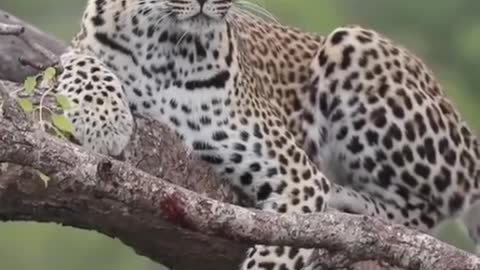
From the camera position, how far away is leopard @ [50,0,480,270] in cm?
589

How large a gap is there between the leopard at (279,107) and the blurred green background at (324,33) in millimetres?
2084

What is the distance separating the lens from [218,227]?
14.3 ft

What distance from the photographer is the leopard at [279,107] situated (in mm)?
5891

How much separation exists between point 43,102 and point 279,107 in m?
1.30

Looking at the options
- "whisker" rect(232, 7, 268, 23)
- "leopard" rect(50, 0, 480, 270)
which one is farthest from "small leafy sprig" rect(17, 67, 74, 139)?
"whisker" rect(232, 7, 268, 23)

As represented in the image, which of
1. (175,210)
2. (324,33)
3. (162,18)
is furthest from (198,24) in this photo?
(324,33)

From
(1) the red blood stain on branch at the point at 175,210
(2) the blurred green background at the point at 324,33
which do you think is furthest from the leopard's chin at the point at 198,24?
(2) the blurred green background at the point at 324,33

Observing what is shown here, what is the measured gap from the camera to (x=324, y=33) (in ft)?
31.4

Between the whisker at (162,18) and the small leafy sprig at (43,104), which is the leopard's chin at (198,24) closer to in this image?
the whisker at (162,18)

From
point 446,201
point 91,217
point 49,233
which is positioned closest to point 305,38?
point 446,201

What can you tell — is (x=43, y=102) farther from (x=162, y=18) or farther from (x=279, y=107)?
(x=279, y=107)

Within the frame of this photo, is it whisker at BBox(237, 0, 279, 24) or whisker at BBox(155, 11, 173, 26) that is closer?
whisker at BBox(155, 11, 173, 26)

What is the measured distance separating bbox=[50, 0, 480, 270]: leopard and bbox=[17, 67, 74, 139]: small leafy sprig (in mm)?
286

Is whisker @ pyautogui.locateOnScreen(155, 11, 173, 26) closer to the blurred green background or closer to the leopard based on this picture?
the leopard
